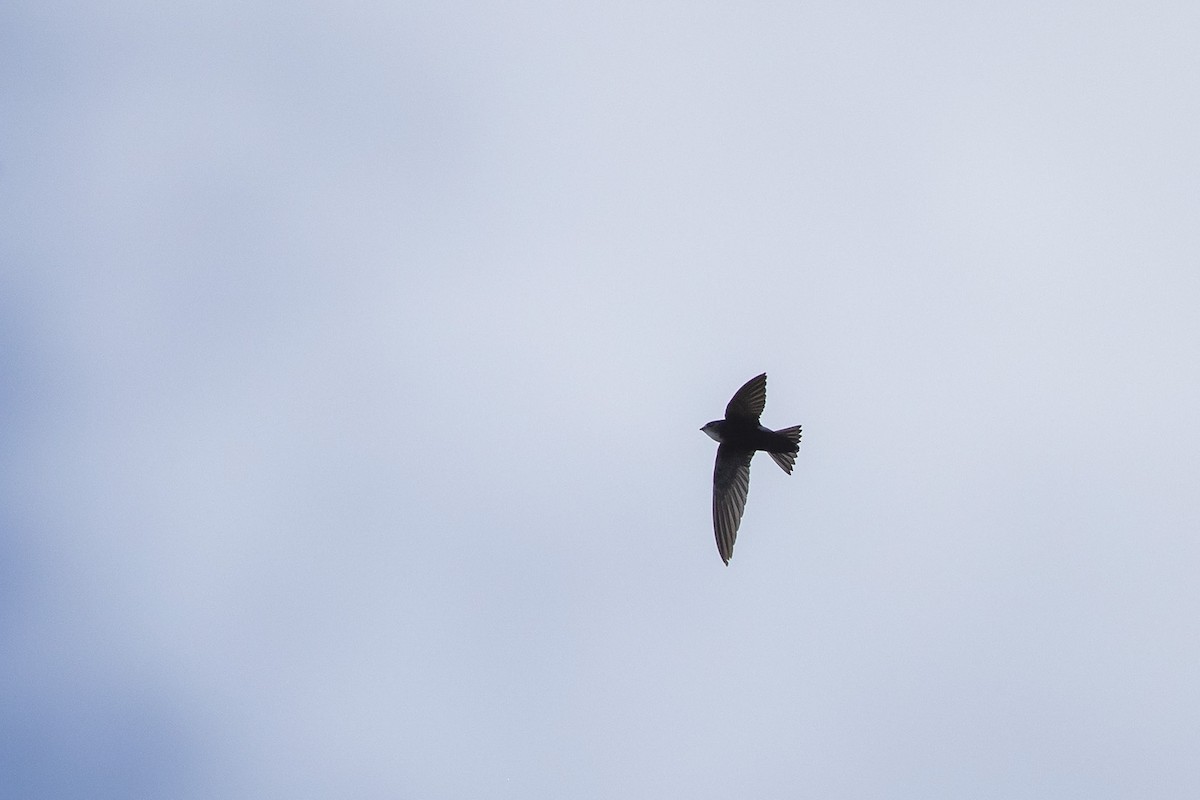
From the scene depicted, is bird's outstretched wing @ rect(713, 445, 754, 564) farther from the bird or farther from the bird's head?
the bird's head

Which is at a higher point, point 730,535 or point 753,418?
point 753,418

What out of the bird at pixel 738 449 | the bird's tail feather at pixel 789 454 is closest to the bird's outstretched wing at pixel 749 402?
the bird at pixel 738 449

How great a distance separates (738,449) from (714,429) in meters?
0.42

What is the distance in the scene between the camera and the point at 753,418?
10562 millimetres

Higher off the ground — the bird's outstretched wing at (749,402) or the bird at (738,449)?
the bird's outstretched wing at (749,402)

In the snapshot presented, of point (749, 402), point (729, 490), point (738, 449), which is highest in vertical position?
point (749, 402)

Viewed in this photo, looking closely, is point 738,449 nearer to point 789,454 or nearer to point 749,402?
point 789,454

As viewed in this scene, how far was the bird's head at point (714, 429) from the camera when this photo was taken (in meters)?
10.8

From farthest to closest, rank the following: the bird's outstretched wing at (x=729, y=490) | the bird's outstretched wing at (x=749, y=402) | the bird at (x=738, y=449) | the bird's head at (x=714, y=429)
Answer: the bird's outstretched wing at (x=729, y=490)
the bird's head at (x=714, y=429)
the bird at (x=738, y=449)
the bird's outstretched wing at (x=749, y=402)

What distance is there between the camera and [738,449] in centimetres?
1102

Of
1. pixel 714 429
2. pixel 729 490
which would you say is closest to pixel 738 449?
pixel 714 429

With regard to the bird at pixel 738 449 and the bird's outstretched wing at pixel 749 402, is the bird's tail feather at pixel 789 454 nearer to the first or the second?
the bird at pixel 738 449

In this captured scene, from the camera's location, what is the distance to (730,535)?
11062 millimetres

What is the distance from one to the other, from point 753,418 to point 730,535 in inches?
57.4
